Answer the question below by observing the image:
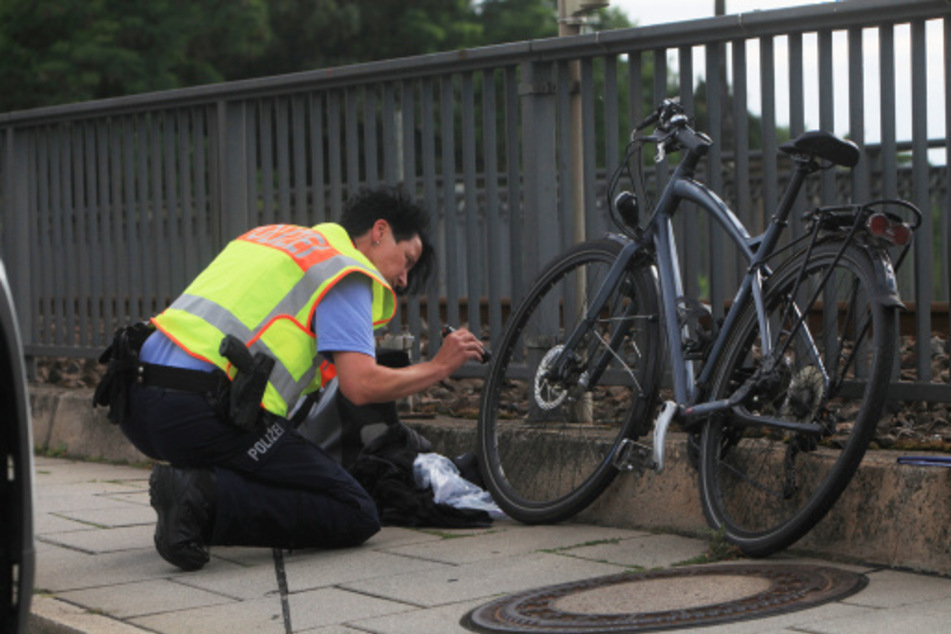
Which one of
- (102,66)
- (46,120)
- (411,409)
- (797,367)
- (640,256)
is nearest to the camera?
(797,367)

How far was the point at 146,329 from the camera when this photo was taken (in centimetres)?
530

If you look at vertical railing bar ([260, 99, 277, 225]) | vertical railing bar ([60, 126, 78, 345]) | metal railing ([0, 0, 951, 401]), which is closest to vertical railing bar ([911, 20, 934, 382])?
metal railing ([0, 0, 951, 401])

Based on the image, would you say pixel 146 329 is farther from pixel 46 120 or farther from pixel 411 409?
pixel 46 120

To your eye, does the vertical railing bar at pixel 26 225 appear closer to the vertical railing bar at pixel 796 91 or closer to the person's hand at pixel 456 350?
the person's hand at pixel 456 350

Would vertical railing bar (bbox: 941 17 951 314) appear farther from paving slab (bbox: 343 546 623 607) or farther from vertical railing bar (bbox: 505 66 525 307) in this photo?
vertical railing bar (bbox: 505 66 525 307)

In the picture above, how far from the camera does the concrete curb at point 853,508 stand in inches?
173

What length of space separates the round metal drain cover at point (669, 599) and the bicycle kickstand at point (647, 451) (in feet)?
1.50

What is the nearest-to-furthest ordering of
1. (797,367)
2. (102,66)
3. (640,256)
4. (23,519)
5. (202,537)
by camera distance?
(23,519) → (797,367) → (202,537) → (640,256) → (102,66)

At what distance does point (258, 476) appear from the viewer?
16.9 feet

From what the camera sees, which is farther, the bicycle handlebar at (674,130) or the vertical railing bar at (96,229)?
the vertical railing bar at (96,229)

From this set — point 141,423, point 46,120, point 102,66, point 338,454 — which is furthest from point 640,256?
point 102,66

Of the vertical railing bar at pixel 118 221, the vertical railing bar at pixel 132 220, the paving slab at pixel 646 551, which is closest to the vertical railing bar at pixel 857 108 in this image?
the paving slab at pixel 646 551

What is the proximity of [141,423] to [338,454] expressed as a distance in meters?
0.97

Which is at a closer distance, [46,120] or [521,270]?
[521,270]
